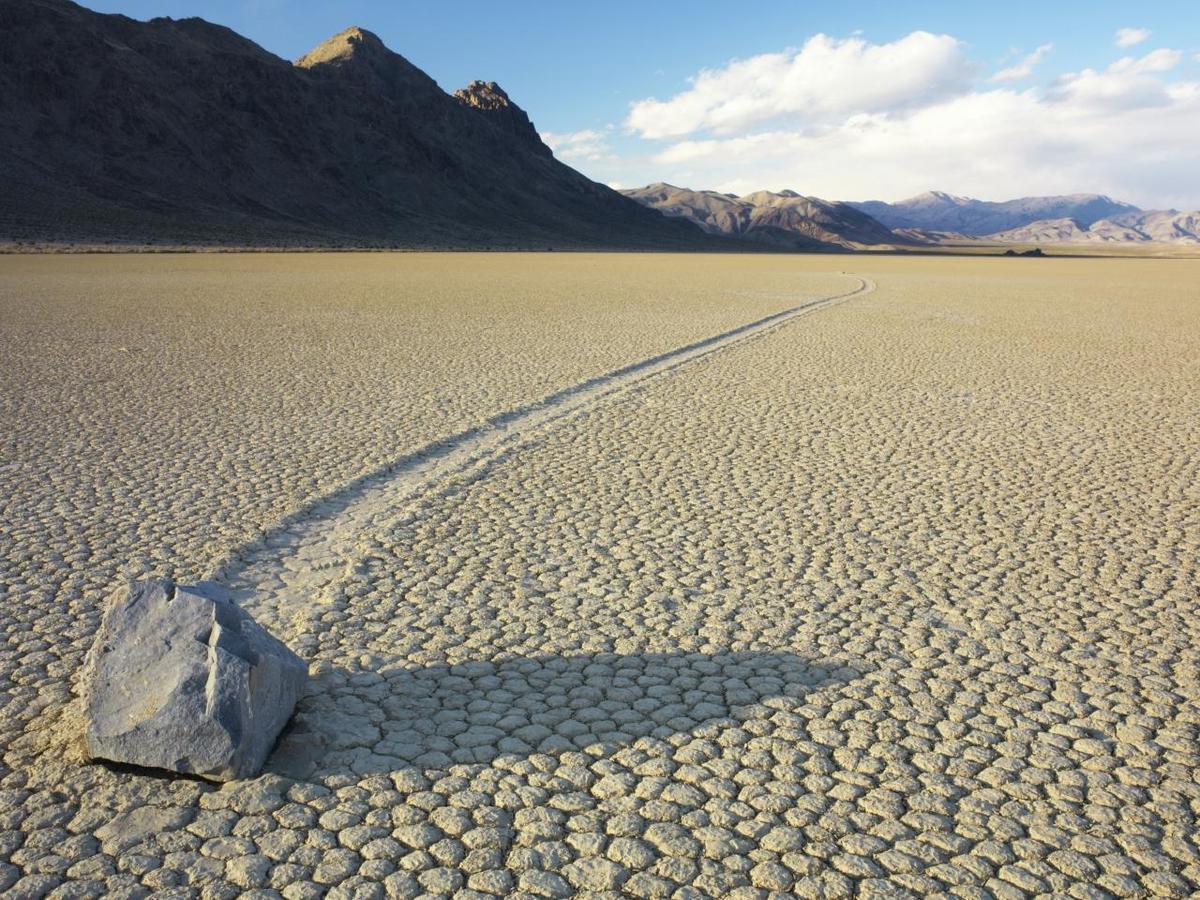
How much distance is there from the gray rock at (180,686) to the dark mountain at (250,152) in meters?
55.5

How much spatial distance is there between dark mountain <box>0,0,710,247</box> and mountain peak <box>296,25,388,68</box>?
0.56 metres

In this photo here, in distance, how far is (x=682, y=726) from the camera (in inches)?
142

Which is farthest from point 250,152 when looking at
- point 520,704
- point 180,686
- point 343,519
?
point 180,686

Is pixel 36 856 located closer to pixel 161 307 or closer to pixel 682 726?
pixel 682 726

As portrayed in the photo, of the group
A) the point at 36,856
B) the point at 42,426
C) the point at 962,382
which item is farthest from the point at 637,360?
the point at 36,856

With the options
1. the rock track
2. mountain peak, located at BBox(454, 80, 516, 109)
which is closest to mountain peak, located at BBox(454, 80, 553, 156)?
mountain peak, located at BBox(454, 80, 516, 109)

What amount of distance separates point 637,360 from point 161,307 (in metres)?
11.1

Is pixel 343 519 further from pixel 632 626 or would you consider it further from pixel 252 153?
pixel 252 153

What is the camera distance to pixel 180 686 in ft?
10.2

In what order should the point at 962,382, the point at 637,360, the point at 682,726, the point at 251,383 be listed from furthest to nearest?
the point at 637,360
the point at 962,382
the point at 251,383
the point at 682,726

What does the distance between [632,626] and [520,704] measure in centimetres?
88

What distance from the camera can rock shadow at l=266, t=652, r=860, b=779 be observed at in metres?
3.40

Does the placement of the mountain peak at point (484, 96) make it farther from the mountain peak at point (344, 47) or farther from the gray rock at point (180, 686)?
the gray rock at point (180, 686)

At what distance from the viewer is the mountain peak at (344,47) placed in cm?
12619
